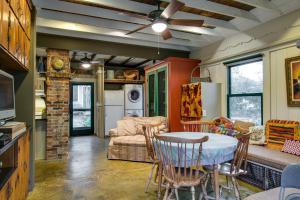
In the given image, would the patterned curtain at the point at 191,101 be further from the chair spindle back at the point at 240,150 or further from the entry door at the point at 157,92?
the chair spindle back at the point at 240,150

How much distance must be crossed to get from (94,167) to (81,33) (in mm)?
2776

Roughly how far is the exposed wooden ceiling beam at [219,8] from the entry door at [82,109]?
5.65 metres

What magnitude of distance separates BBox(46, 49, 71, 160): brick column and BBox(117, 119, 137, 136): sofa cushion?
3.78 feet

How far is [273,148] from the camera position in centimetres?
329

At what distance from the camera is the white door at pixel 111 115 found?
738 centimetres

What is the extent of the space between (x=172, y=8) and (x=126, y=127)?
306cm

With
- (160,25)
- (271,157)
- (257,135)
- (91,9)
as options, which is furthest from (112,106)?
(271,157)

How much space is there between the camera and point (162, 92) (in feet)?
18.1

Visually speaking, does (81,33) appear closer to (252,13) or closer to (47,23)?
(47,23)

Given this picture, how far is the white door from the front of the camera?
738 cm

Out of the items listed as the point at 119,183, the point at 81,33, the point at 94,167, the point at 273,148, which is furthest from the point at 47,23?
the point at 273,148

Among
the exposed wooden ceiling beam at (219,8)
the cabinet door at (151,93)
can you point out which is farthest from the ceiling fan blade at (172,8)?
the cabinet door at (151,93)

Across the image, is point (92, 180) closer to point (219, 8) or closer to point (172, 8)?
point (172, 8)

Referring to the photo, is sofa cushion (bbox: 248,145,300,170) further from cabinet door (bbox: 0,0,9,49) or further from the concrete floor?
cabinet door (bbox: 0,0,9,49)
